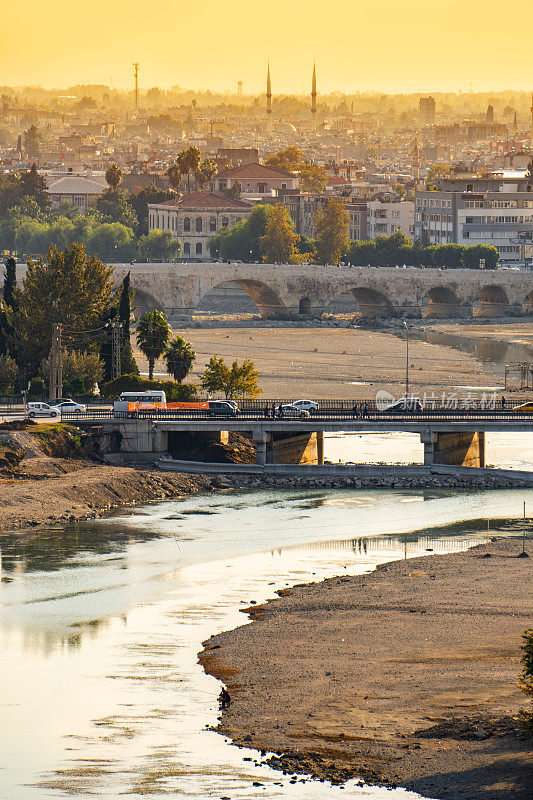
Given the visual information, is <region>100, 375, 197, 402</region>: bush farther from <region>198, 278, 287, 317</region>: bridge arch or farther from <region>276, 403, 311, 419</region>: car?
<region>198, 278, 287, 317</region>: bridge arch

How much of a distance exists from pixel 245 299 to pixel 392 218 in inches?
1136

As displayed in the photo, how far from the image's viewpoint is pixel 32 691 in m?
41.5

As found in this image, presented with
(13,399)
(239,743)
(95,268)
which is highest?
(95,268)

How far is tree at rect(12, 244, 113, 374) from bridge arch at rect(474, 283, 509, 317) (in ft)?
229

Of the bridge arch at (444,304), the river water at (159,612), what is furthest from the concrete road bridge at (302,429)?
the bridge arch at (444,304)

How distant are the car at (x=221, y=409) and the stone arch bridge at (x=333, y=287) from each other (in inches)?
2834

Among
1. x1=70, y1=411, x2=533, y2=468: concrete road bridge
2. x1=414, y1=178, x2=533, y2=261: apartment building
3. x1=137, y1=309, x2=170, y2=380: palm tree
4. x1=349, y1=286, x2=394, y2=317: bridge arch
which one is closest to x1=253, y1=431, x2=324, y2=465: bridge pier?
x1=70, y1=411, x2=533, y2=468: concrete road bridge

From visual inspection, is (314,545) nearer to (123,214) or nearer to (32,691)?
(32,691)

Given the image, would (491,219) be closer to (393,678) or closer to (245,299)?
(245,299)

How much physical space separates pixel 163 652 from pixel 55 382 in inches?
1426

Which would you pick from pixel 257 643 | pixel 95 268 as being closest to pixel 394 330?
pixel 95 268

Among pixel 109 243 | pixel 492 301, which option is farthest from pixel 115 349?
pixel 109 243

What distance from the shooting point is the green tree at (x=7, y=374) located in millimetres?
82750

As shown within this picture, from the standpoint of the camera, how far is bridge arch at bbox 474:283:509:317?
152375mm
